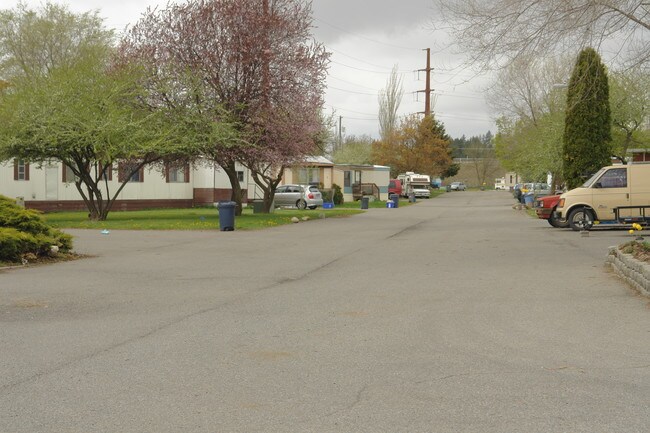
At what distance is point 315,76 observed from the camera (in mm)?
31875

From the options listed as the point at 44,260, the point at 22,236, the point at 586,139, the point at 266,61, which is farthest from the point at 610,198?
the point at 22,236

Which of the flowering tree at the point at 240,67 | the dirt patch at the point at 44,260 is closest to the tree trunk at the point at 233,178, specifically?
the flowering tree at the point at 240,67

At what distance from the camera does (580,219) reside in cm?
2356

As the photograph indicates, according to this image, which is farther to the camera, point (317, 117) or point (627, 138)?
point (627, 138)

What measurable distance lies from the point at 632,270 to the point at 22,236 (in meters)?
11.6

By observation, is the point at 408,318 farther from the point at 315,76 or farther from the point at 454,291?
the point at 315,76

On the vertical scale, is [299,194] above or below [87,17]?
below

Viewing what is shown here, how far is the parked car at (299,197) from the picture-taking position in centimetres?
4503

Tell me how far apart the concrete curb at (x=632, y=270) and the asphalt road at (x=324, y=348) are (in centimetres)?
21

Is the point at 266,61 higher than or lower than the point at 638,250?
higher

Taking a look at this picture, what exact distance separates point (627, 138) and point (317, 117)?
16.0m

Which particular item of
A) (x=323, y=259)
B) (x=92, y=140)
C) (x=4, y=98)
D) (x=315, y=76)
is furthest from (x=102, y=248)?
(x=315, y=76)

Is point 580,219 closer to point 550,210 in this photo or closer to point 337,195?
point 550,210

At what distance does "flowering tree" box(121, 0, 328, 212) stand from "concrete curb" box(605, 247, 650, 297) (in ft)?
61.0
